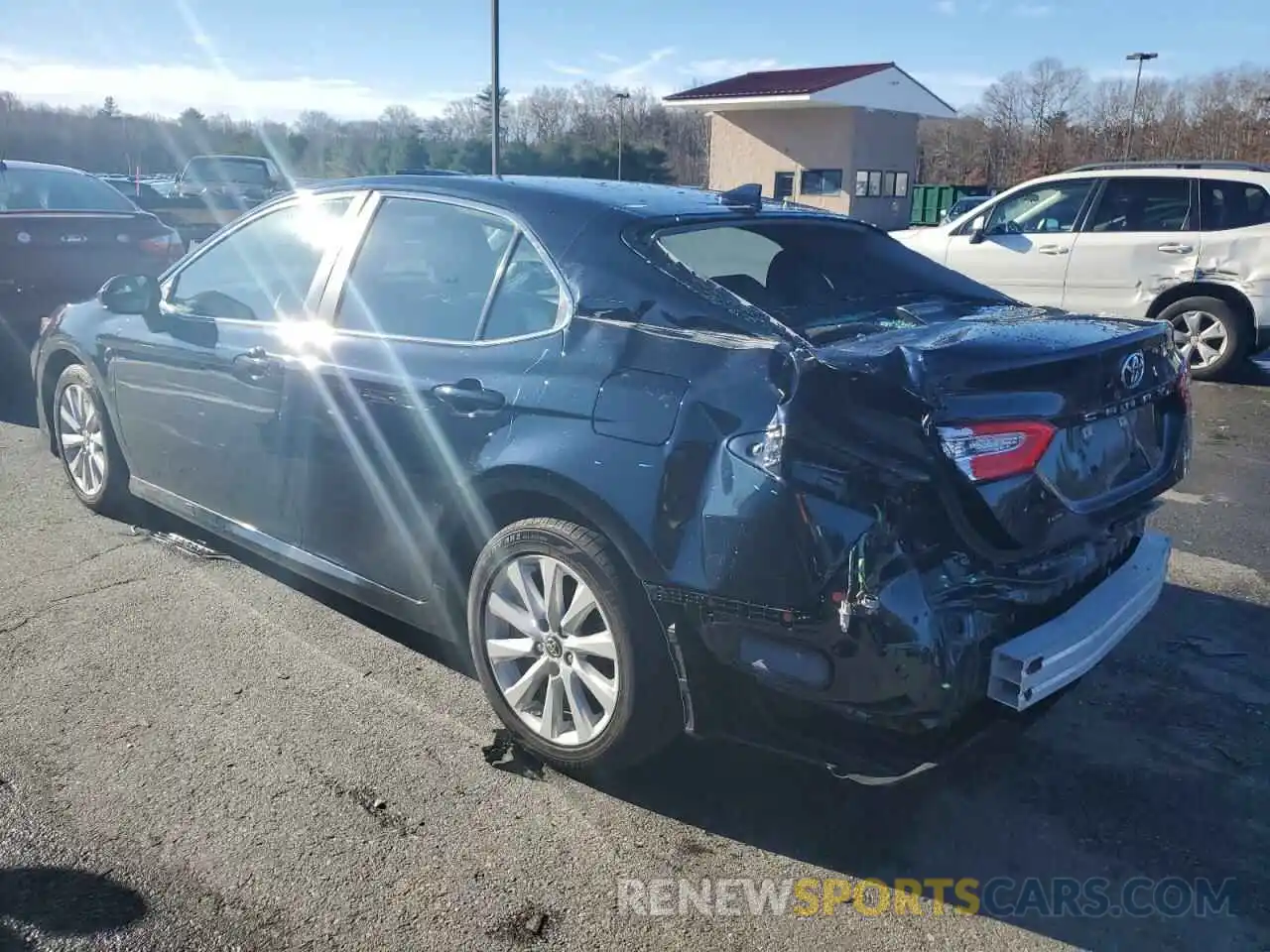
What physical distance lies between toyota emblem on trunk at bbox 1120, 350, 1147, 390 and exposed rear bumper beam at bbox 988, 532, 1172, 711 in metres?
0.54

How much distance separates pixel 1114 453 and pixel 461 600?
1.96m

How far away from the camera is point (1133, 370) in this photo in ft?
9.64

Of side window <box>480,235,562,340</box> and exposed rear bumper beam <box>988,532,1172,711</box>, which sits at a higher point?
side window <box>480,235,562,340</box>

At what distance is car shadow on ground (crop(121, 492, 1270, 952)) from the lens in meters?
2.70

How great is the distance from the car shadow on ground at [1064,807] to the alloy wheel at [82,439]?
338 centimetres

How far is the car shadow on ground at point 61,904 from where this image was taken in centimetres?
245

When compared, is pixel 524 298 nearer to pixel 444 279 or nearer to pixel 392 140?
pixel 444 279


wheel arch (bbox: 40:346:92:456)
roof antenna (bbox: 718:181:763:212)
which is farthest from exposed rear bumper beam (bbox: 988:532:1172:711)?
wheel arch (bbox: 40:346:92:456)

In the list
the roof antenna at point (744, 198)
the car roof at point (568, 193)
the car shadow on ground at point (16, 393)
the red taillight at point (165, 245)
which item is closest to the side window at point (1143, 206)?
the car roof at point (568, 193)

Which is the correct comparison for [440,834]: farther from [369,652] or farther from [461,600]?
[369,652]

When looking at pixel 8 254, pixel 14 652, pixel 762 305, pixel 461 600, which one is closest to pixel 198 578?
pixel 14 652

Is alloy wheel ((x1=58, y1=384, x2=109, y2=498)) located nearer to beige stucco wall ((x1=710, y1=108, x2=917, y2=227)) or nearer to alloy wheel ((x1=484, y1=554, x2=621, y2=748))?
alloy wheel ((x1=484, y1=554, x2=621, y2=748))

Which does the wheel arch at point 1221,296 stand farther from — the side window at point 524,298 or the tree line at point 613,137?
the tree line at point 613,137

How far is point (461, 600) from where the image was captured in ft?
11.1
